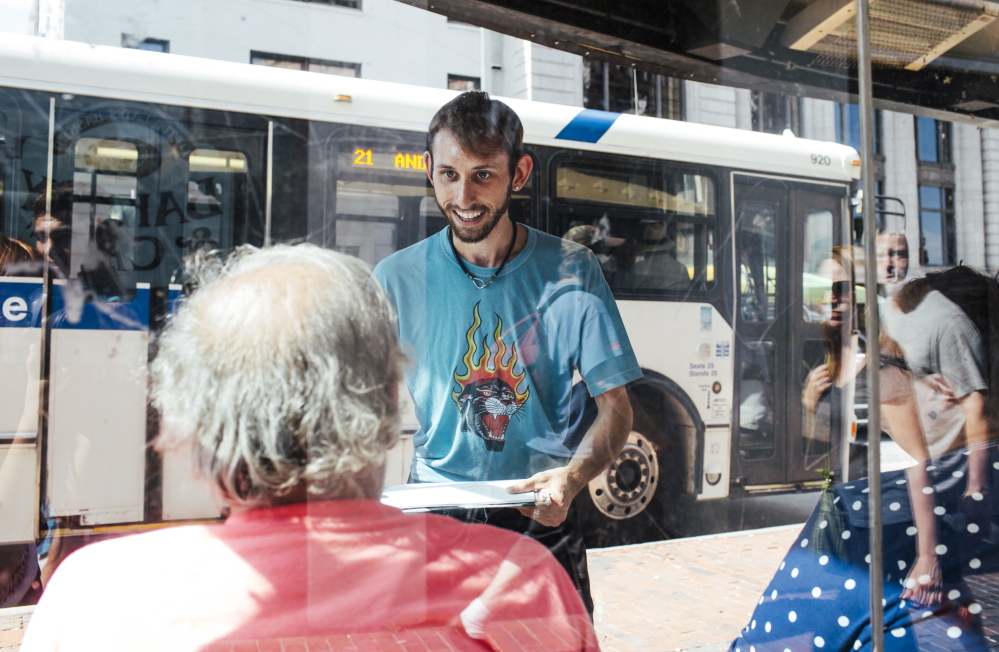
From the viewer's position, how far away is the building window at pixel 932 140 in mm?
2991

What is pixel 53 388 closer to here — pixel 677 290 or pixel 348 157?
pixel 348 157

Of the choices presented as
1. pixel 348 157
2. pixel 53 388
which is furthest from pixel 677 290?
pixel 53 388

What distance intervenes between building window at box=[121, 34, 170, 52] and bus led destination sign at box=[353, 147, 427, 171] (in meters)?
0.91

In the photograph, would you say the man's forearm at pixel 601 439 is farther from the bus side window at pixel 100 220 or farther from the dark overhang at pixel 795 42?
the bus side window at pixel 100 220

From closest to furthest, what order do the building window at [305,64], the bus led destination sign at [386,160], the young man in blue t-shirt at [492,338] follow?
the building window at [305,64] → the young man in blue t-shirt at [492,338] → the bus led destination sign at [386,160]

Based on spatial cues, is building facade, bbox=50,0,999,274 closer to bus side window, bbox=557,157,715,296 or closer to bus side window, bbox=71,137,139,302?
bus side window, bbox=557,157,715,296

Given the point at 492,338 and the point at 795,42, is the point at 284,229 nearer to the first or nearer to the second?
the point at 492,338

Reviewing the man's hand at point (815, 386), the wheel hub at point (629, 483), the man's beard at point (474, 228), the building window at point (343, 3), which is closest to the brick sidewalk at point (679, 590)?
the wheel hub at point (629, 483)

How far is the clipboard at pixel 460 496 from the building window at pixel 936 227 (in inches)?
61.6

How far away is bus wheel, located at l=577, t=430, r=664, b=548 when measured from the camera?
13.1 ft

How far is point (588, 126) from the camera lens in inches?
142

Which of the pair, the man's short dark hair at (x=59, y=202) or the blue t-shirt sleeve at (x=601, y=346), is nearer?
the blue t-shirt sleeve at (x=601, y=346)

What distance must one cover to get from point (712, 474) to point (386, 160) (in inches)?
97.6

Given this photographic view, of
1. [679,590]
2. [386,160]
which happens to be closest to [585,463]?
[386,160]
